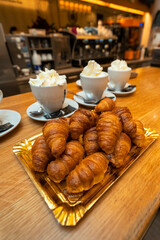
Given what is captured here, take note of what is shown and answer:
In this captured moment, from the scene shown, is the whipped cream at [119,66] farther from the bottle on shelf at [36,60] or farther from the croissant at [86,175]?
the bottle on shelf at [36,60]

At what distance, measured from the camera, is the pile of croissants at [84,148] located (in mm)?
304

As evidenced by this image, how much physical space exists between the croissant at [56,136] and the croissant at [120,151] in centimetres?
13

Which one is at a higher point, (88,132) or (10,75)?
(88,132)

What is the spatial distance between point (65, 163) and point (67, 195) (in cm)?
7

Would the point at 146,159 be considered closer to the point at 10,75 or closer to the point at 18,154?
the point at 18,154

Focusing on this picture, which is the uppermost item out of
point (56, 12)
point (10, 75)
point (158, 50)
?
point (56, 12)

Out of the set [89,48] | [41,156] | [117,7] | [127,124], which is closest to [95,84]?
[127,124]

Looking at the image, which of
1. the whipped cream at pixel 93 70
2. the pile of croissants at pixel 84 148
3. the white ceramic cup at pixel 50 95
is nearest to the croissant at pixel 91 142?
the pile of croissants at pixel 84 148

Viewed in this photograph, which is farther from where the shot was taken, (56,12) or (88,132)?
(56,12)

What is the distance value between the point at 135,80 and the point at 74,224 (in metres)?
1.21

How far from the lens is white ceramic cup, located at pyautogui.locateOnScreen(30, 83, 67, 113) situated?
582 mm

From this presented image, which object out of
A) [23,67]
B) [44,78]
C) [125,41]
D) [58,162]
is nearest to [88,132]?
[58,162]

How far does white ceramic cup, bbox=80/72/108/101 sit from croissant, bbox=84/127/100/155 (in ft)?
1.17

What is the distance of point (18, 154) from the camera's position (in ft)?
1.37
